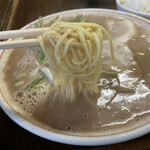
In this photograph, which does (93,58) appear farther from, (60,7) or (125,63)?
(60,7)

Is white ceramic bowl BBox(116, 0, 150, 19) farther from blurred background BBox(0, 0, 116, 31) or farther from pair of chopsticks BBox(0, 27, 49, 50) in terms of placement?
pair of chopsticks BBox(0, 27, 49, 50)

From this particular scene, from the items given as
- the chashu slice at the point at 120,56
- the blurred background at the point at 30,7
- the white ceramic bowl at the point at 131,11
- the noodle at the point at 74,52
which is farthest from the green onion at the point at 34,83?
the white ceramic bowl at the point at 131,11

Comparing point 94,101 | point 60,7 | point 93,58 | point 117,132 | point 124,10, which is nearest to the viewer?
point 117,132

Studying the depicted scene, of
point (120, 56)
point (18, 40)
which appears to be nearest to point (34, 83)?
point (18, 40)

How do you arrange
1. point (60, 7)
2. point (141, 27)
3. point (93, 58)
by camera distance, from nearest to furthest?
point (93, 58), point (141, 27), point (60, 7)

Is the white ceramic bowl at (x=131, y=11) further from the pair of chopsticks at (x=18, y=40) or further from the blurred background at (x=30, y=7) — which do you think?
the pair of chopsticks at (x=18, y=40)

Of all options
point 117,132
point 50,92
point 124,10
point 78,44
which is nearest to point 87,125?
point 117,132
